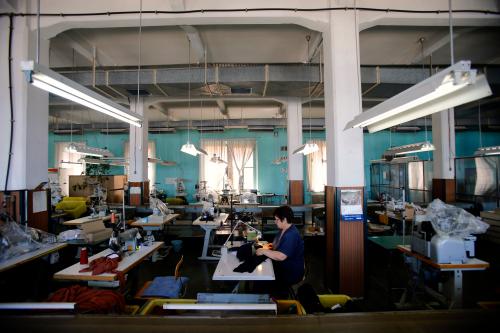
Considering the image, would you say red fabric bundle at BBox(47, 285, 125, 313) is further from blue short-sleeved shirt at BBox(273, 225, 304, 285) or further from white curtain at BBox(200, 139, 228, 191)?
white curtain at BBox(200, 139, 228, 191)

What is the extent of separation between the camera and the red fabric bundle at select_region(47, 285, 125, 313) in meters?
1.82

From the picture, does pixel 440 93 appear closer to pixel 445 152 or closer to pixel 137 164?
pixel 445 152

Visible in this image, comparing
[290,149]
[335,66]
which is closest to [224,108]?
[290,149]

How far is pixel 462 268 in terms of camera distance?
2.63 meters

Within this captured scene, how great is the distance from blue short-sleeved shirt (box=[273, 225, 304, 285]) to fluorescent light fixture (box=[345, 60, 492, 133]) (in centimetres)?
143

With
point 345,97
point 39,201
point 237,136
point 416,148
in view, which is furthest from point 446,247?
point 237,136

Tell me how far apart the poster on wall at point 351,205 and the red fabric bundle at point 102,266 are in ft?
9.02

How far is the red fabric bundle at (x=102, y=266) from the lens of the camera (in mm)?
2541

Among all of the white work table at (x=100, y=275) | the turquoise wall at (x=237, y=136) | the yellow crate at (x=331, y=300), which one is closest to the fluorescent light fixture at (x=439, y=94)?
the yellow crate at (x=331, y=300)

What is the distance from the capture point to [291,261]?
8.87 ft

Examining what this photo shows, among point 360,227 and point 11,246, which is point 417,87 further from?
point 11,246

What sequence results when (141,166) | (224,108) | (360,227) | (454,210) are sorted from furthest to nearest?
1. (224,108)
2. (141,166)
3. (360,227)
4. (454,210)

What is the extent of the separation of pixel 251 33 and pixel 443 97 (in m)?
3.42

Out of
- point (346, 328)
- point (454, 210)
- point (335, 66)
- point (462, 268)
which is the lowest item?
point (462, 268)
